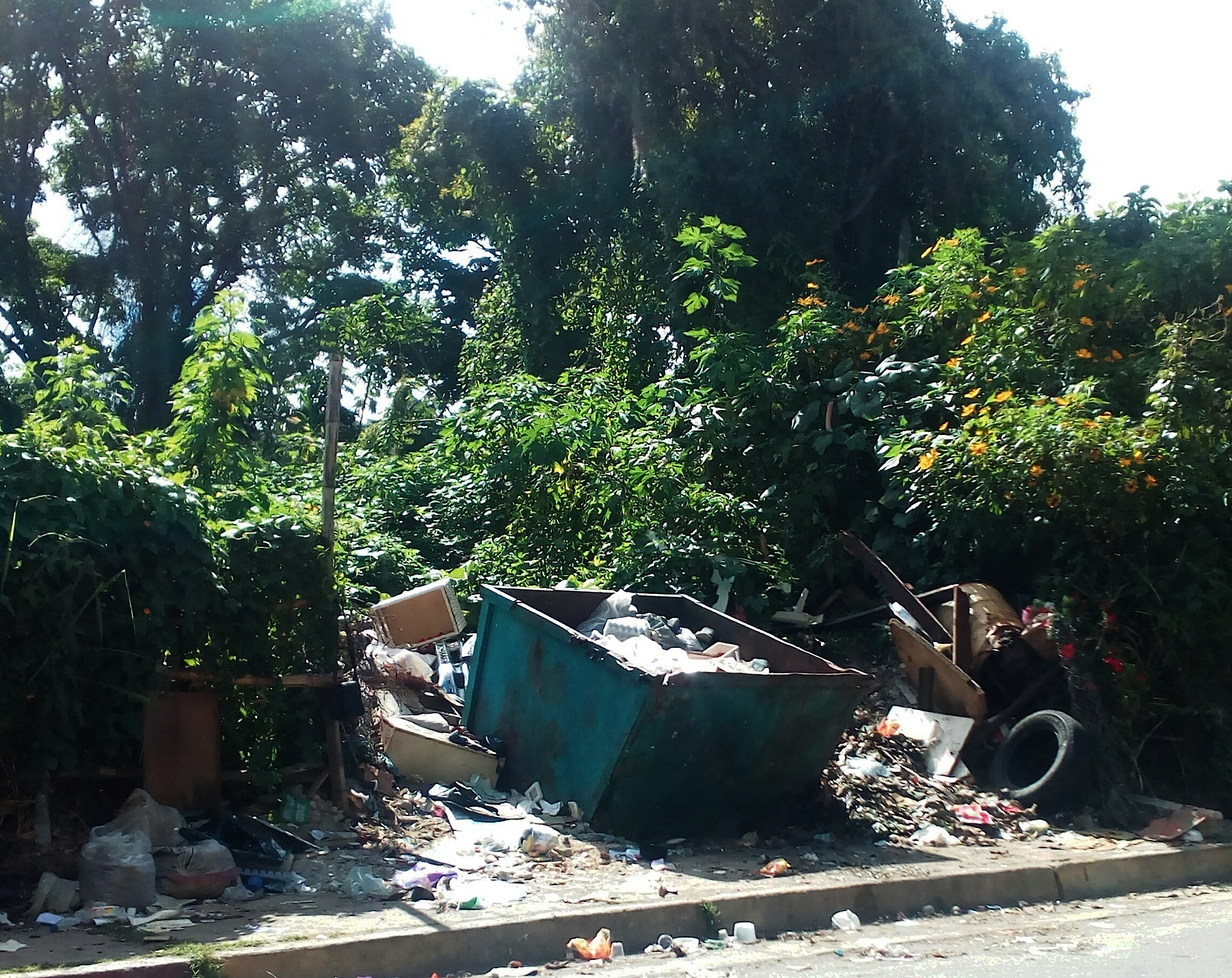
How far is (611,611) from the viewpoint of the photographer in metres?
7.66

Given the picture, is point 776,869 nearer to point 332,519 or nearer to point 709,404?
point 332,519

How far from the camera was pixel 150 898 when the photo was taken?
4836 millimetres

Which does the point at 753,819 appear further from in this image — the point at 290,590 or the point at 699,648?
the point at 290,590

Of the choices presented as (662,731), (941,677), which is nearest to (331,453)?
(662,731)

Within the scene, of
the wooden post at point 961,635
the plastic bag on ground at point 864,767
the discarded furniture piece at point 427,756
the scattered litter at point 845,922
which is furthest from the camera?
the wooden post at point 961,635

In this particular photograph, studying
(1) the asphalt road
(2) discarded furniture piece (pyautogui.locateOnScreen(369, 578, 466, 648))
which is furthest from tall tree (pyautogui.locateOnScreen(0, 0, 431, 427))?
(1) the asphalt road

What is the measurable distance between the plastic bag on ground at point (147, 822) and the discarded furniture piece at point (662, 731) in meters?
2.14

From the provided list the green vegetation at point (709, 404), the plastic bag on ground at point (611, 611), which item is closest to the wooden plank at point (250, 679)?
the green vegetation at point (709, 404)

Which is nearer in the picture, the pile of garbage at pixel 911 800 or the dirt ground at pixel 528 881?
the dirt ground at pixel 528 881

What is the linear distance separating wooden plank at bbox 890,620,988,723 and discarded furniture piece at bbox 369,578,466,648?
134 inches

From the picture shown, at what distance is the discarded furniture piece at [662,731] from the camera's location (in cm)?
597

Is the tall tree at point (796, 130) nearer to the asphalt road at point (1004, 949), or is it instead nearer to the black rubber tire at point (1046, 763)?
the black rubber tire at point (1046, 763)

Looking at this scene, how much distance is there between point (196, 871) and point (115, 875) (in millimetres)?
348

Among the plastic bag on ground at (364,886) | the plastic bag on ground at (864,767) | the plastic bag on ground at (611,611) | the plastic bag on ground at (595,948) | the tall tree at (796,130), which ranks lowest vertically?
the plastic bag on ground at (595,948)
